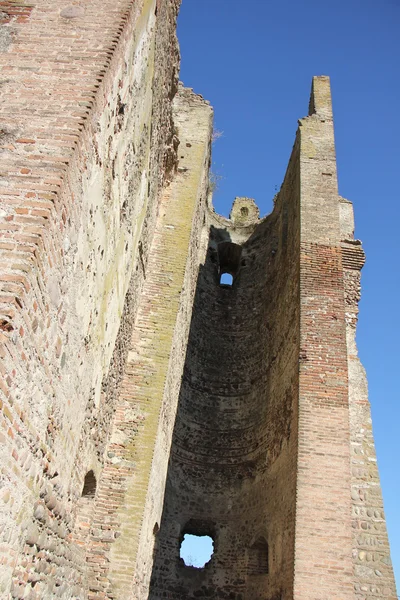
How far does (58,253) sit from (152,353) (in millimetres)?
4460

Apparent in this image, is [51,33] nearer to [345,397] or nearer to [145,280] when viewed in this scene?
[145,280]

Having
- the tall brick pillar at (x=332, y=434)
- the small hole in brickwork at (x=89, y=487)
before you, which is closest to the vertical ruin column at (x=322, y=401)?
the tall brick pillar at (x=332, y=434)

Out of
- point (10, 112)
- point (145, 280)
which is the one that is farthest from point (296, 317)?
point (10, 112)

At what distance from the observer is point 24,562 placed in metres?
3.35

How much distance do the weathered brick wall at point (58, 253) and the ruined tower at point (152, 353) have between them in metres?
0.02

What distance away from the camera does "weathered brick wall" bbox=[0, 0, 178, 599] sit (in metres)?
3.04

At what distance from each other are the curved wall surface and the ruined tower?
49 mm

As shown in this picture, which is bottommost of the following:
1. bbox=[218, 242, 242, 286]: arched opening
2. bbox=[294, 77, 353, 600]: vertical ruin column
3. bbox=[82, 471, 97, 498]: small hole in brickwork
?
bbox=[82, 471, 97, 498]: small hole in brickwork

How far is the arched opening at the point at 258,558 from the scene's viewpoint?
28.8ft

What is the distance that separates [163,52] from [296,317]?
15.2ft

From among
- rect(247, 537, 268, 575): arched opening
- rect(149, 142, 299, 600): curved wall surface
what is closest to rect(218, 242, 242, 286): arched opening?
rect(149, 142, 299, 600): curved wall surface

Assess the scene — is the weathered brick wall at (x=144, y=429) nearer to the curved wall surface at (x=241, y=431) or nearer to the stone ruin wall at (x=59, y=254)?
the stone ruin wall at (x=59, y=254)

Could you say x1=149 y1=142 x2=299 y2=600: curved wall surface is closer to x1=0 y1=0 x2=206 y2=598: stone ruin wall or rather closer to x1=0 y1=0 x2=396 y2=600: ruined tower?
x1=0 y1=0 x2=396 y2=600: ruined tower

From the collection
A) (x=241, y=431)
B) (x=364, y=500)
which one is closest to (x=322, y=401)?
(x=364, y=500)
